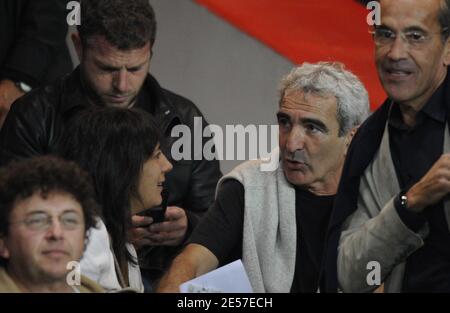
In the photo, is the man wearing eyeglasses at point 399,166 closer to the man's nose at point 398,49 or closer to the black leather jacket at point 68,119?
the man's nose at point 398,49

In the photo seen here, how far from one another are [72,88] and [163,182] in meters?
0.39

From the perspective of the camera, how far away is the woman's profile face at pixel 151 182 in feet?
12.3

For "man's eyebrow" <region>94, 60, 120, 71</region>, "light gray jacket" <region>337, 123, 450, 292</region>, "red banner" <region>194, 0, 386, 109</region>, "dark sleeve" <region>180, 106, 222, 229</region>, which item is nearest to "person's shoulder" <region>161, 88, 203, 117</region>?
"dark sleeve" <region>180, 106, 222, 229</region>

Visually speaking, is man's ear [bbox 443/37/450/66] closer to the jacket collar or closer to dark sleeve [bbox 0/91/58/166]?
the jacket collar

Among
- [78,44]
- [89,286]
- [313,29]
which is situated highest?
[313,29]

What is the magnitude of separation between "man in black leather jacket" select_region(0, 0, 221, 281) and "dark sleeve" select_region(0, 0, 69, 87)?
0.28 metres

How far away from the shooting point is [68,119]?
410 cm

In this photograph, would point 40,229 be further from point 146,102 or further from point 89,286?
point 146,102

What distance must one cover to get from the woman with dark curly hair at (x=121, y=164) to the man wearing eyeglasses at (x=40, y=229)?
37cm

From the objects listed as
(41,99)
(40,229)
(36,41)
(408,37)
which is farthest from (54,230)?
(36,41)

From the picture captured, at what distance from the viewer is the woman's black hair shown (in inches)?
144

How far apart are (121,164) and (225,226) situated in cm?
33

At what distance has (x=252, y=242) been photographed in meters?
3.79
